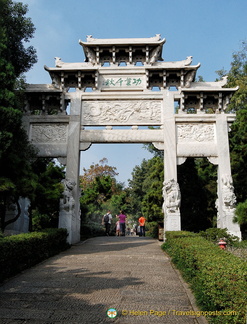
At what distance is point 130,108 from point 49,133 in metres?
3.75

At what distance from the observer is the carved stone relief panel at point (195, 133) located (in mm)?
12867

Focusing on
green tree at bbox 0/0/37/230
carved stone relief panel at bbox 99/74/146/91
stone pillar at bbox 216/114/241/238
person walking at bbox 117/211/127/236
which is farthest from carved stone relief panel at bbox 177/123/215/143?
green tree at bbox 0/0/37/230

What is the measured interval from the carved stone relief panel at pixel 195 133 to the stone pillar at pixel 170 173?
39 cm

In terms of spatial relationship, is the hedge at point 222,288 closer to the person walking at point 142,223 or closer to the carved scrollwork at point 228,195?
the carved scrollwork at point 228,195

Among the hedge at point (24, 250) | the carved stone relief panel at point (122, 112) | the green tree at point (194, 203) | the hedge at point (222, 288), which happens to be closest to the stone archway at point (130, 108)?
the carved stone relief panel at point (122, 112)

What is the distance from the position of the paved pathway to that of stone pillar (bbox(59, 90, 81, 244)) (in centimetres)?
390

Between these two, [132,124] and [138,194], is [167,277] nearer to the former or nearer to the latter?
[132,124]

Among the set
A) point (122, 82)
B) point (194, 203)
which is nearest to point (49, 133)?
point (122, 82)

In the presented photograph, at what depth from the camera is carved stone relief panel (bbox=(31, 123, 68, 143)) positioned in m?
13.0

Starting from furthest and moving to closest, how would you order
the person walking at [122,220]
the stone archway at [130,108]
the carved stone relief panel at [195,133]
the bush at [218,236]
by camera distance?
the person walking at [122,220], the carved stone relief panel at [195,133], the stone archway at [130,108], the bush at [218,236]

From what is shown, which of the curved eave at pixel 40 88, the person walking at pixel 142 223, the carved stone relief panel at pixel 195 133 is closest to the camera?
the carved stone relief panel at pixel 195 133

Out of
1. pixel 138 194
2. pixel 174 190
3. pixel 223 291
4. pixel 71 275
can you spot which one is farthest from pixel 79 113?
pixel 138 194

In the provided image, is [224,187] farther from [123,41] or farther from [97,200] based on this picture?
[97,200]

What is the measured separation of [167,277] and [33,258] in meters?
3.29
